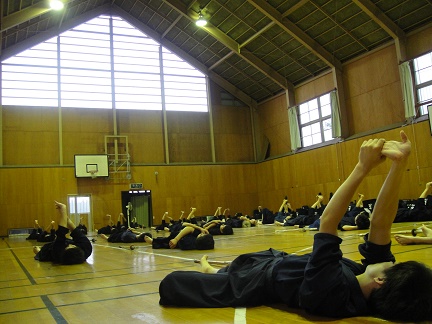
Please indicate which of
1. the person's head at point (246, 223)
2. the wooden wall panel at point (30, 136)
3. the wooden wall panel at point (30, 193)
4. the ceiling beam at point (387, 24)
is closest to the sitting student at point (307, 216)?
the person's head at point (246, 223)

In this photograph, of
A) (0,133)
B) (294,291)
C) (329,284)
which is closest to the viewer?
(329,284)

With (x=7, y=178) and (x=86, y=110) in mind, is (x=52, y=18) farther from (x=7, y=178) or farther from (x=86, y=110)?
(x=7, y=178)

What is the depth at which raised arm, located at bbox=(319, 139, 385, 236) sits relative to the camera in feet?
8.45

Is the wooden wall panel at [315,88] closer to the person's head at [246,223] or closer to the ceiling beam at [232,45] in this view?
the ceiling beam at [232,45]

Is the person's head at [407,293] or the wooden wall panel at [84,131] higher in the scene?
the wooden wall panel at [84,131]

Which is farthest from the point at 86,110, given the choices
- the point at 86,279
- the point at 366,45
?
the point at 86,279

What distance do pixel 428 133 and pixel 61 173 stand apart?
17.9 meters

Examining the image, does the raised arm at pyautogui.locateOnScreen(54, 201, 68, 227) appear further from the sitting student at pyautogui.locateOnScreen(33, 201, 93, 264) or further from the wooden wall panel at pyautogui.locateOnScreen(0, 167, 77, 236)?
the wooden wall panel at pyautogui.locateOnScreen(0, 167, 77, 236)

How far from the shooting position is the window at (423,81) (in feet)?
54.2

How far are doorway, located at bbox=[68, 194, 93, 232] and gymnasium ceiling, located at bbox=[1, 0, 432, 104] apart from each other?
A: 8347 mm

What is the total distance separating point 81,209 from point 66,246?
15611 mm

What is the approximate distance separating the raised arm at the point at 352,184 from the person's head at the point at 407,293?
443 mm

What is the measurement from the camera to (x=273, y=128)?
2561 centimetres

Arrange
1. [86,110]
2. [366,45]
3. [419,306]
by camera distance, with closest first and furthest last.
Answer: [419,306] → [366,45] → [86,110]
